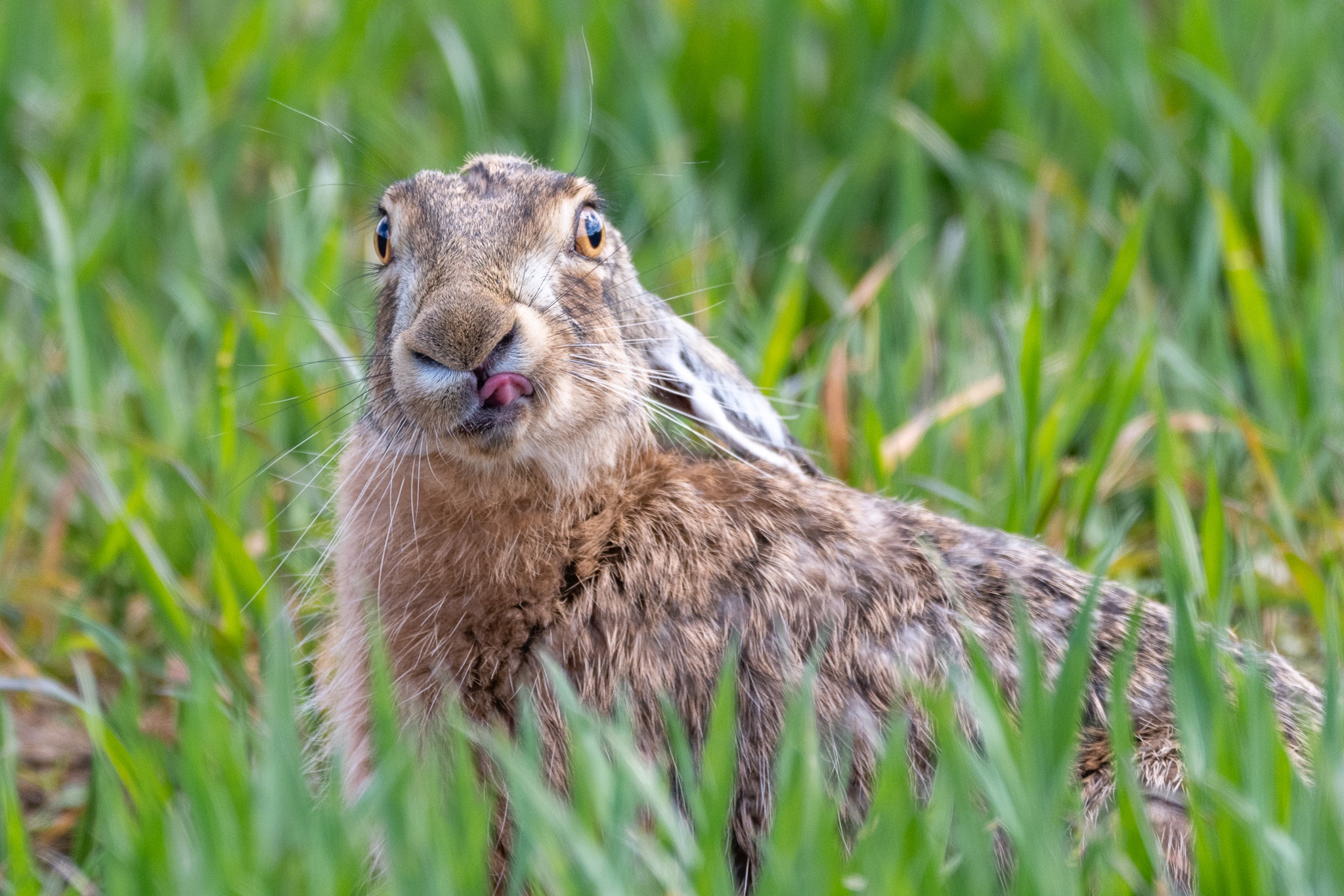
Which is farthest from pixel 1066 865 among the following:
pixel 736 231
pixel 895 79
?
pixel 895 79

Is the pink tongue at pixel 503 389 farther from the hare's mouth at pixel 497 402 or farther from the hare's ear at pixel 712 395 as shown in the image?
the hare's ear at pixel 712 395

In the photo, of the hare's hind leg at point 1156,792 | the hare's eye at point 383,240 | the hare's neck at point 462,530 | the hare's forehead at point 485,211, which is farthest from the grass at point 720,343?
the hare's forehead at point 485,211

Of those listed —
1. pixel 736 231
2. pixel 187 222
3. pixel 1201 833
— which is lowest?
pixel 1201 833

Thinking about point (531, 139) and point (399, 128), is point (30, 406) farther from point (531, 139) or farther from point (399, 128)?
point (531, 139)

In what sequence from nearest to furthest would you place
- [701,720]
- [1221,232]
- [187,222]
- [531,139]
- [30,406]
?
1. [701,720]
2. [30,406]
3. [1221,232]
4. [187,222]
5. [531,139]

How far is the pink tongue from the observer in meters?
2.56

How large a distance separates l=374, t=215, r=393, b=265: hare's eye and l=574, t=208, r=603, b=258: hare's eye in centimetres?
39

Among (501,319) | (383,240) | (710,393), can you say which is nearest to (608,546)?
(710,393)

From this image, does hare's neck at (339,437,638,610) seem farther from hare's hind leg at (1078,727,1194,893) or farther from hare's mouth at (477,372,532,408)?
hare's hind leg at (1078,727,1194,893)

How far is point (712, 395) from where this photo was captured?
299 cm

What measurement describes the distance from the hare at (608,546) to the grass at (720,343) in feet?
0.56

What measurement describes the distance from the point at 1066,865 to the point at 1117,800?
11.7 inches

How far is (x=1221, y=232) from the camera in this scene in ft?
14.1

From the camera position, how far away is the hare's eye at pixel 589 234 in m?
3.02
